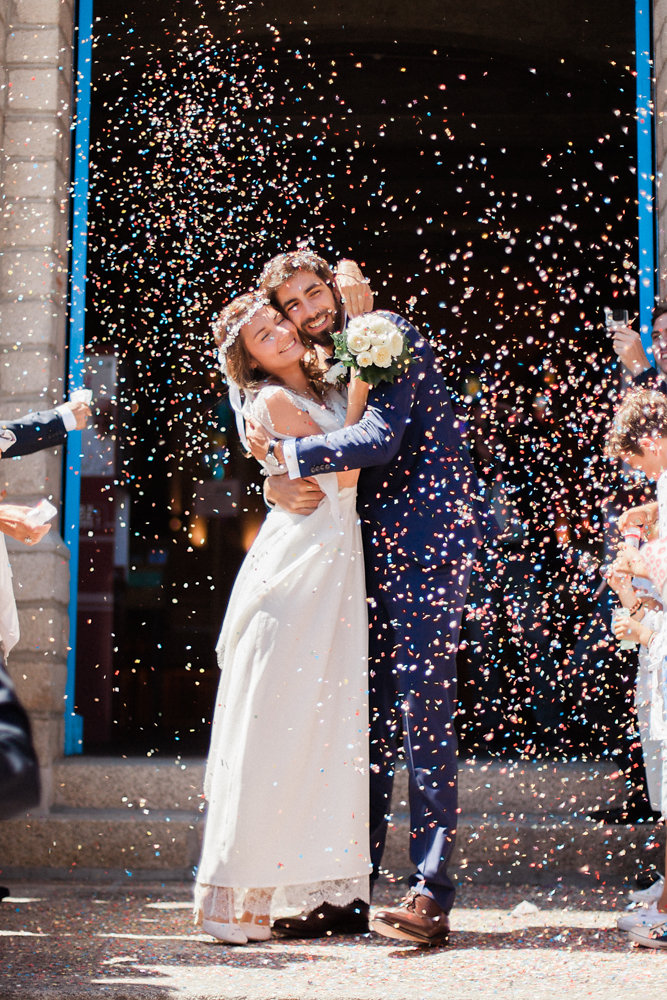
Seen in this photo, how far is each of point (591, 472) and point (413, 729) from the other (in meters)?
6.19

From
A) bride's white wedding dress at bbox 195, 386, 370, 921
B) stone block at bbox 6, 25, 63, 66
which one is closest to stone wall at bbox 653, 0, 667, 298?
bride's white wedding dress at bbox 195, 386, 370, 921

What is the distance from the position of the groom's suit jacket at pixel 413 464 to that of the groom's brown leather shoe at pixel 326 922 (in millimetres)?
1086

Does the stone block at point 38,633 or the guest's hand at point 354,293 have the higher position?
the guest's hand at point 354,293

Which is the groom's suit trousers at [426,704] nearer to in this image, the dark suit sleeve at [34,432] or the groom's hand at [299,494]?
the groom's hand at [299,494]

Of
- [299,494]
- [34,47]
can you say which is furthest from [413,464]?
[34,47]

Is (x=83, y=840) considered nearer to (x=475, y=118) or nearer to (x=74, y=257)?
(x=74, y=257)

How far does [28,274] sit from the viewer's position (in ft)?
16.9

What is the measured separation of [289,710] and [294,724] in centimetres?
4

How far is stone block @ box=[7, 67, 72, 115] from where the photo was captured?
17.3ft

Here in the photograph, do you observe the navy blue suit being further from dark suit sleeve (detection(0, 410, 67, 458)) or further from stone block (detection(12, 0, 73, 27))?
stone block (detection(12, 0, 73, 27))

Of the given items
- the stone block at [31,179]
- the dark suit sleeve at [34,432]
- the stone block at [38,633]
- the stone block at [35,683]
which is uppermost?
the stone block at [31,179]

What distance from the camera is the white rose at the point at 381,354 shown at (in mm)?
3332

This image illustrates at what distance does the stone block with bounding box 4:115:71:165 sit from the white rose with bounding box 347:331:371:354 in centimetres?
254

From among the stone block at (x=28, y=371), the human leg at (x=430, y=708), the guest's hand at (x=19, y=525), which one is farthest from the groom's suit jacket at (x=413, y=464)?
the stone block at (x=28, y=371)
